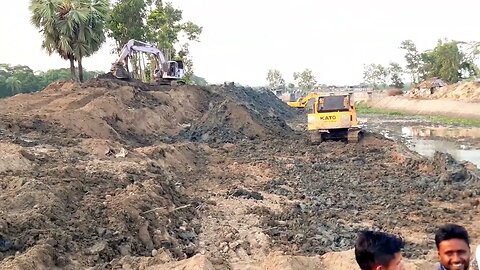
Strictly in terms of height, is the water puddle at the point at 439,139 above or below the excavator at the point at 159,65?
below

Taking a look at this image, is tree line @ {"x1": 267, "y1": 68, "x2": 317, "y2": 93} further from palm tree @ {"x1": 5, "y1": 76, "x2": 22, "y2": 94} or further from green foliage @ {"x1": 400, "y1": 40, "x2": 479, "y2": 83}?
palm tree @ {"x1": 5, "y1": 76, "x2": 22, "y2": 94}

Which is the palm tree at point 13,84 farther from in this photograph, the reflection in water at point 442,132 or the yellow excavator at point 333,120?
the yellow excavator at point 333,120

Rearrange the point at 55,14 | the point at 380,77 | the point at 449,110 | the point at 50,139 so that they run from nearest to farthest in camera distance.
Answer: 1. the point at 50,139
2. the point at 55,14
3. the point at 449,110
4. the point at 380,77

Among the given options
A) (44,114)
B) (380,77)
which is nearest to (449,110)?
(44,114)

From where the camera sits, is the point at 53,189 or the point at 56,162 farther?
the point at 56,162

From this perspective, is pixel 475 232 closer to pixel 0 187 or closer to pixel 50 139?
pixel 0 187

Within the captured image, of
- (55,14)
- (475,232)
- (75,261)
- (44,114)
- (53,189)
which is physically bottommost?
(475,232)

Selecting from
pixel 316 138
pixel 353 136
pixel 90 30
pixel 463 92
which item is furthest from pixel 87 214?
pixel 463 92

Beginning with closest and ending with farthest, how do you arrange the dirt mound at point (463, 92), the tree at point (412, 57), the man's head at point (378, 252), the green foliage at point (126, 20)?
the man's head at point (378, 252) < the green foliage at point (126, 20) < the dirt mound at point (463, 92) < the tree at point (412, 57)

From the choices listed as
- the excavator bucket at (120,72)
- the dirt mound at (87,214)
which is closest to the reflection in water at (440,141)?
the dirt mound at (87,214)

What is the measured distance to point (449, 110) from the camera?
43.7 meters

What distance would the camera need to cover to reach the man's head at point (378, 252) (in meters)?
2.88

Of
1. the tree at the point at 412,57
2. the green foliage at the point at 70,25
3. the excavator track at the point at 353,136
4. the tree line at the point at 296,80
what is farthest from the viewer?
the tree line at the point at 296,80

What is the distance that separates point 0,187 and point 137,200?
2166mm
